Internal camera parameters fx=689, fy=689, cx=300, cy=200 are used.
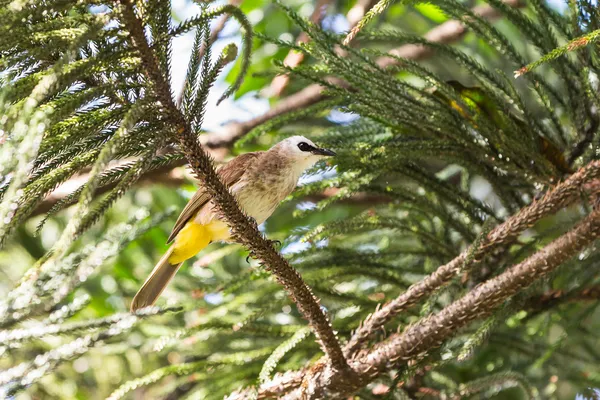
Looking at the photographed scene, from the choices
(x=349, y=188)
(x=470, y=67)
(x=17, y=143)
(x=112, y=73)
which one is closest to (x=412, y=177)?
(x=349, y=188)

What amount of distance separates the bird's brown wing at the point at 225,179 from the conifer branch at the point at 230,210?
3.31 feet

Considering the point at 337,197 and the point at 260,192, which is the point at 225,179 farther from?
the point at 337,197

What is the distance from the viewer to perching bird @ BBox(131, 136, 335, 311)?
8.70 ft

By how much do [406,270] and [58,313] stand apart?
54.4 inches

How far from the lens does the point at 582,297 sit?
233 cm

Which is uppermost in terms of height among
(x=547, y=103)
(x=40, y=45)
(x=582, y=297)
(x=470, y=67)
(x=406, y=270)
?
(x=40, y=45)

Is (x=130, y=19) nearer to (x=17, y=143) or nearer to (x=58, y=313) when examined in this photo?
(x=17, y=143)

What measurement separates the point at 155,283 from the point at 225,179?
0.48 m

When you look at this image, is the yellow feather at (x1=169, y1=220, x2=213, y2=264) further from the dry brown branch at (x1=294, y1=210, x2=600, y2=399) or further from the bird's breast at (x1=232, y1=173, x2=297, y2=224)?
the dry brown branch at (x1=294, y1=210, x2=600, y2=399)

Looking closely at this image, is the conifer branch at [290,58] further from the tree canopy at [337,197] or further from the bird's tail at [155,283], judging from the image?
the bird's tail at [155,283]

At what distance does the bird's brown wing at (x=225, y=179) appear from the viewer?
8.69 ft

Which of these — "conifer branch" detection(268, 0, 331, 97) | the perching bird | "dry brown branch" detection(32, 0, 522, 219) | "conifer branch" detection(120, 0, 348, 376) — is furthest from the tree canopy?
"conifer branch" detection(268, 0, 331, 97)

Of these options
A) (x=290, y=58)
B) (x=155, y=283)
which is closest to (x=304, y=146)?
(x=155, y=283)

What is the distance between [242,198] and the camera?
2.67m
